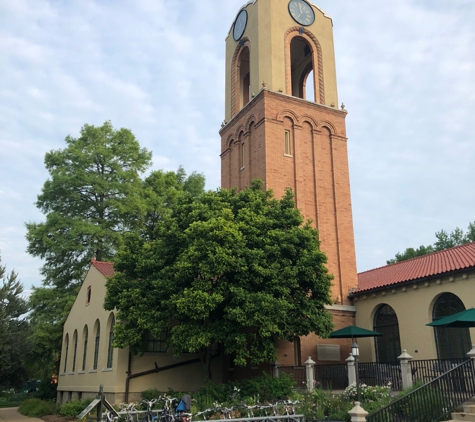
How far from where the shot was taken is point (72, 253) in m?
30.7

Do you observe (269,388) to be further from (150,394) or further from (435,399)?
(435,399)

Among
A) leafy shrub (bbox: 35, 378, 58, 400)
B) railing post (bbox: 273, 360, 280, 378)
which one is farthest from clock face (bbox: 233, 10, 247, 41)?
leafy shrub (bbox: 35, 378, 58, 400)

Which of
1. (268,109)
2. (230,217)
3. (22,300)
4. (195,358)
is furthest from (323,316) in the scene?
(22,300)

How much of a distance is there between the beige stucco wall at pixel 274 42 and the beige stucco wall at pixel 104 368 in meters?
14.5

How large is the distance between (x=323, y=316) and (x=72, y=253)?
17913 mm

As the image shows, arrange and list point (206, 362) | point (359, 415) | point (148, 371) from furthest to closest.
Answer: point (148, 371) < point (206, 362) < point (359, 415)

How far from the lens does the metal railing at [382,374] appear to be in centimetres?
1640

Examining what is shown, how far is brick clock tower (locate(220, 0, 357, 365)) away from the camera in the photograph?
25.9m

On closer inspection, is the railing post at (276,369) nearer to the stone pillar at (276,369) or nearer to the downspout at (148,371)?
the stone pillar at (276,369)

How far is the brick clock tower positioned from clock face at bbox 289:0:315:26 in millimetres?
63

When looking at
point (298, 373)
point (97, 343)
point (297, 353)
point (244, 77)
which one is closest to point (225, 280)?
point (298, 373)

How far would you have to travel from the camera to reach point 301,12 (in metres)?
30.9

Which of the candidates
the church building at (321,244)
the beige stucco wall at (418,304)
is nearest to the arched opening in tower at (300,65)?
the church building at (321,244)

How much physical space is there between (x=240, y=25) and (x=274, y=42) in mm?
4259
